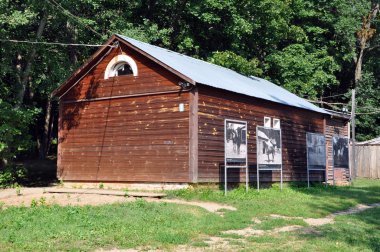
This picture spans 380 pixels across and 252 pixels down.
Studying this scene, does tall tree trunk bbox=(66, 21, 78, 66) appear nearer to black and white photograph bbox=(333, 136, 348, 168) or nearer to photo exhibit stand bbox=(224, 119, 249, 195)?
photo exhibit stand bbox=(224, 119, 249, 195)

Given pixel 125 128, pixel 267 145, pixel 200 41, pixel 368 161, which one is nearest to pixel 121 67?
pixel 125 128

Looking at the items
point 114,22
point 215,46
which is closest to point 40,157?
point 114,22

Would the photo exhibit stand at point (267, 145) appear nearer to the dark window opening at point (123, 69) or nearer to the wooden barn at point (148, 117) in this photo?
the wooden barn at point (148, 117)

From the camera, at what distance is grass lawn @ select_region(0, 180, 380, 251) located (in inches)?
372

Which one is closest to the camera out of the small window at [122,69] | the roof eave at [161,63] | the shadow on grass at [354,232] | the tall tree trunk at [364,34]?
the shadow on grass at [354,232]

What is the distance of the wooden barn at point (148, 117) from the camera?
58.4 ft

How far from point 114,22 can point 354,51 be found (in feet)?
76.3

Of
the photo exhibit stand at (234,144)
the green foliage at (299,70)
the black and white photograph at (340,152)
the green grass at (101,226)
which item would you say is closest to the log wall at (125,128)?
the photo exhibit stand at (234,144)

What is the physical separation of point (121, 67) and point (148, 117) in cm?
285

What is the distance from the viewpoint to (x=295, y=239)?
406 inches

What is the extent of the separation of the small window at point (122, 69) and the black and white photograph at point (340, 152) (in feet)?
37.9

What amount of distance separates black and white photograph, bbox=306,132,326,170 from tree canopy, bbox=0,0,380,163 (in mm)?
10041

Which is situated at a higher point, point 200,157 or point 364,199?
point 200,157

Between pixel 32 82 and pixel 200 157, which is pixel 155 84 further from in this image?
pixel 32 82
